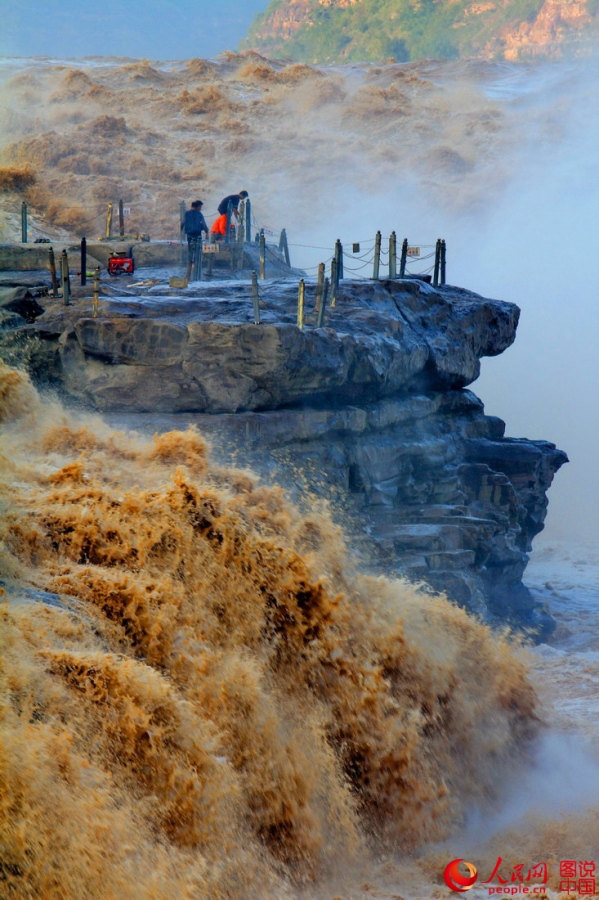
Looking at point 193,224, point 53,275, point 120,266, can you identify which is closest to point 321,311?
point 53,275

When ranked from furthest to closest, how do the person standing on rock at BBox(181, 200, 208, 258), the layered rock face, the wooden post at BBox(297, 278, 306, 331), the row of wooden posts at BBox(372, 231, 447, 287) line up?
1. the person standing on rock at BBox(181, 200, 208, 258)
2. the row of wooden posts at BBox(372, 231, 447, 287)
3. the wooden post at BBox(297, 278, 306, 331)
4. the layered rock face

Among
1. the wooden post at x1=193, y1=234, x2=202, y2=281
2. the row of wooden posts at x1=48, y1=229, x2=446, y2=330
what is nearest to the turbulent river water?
the row of wooden posts at x1=48, y1=229, x2=446, y2=330

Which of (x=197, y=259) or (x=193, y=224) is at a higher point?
(x=193, y=224)

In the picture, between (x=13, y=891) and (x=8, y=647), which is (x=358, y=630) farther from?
(x=13, y=891)

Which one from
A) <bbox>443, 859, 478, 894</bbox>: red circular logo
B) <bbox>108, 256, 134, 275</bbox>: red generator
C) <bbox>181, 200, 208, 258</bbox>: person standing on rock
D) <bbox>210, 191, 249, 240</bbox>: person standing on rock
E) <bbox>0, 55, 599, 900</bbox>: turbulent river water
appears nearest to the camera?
<bbox>0, 55, 599, 900</bbox>: turbulent river water

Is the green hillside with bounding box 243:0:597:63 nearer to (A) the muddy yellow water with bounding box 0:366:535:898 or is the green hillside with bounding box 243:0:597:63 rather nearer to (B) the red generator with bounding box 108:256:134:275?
(B) the red generator with bounding box 108:256:134:275

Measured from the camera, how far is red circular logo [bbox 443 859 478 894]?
10062mm

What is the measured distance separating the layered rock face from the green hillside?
49.9 meters

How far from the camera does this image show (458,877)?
1027cm

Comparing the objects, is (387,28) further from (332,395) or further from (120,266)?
(332,395)

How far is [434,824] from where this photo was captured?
11414 millimetres

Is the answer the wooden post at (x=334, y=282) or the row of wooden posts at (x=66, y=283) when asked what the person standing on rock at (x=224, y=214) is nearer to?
the row of wooden posts at (x=66, y=283)

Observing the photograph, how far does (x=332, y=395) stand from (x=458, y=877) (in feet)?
30.9

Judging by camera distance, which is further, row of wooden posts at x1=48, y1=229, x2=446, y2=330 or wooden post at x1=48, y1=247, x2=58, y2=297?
wooden post at x1=48, y1=247, x2=58, y2=297
